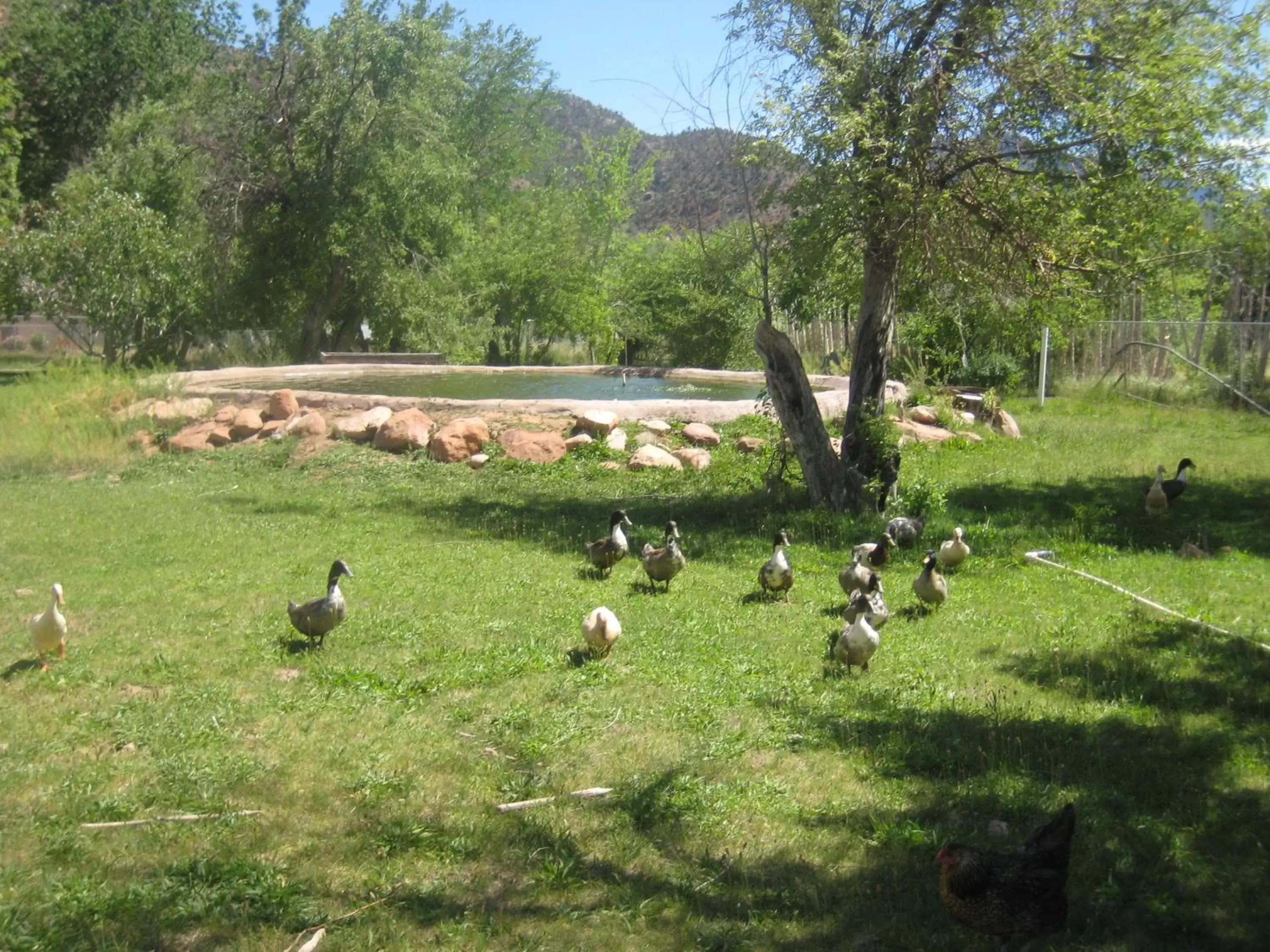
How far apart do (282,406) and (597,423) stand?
4939 mm

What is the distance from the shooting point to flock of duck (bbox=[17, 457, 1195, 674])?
24.5 ft

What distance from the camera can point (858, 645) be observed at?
7.41 meters

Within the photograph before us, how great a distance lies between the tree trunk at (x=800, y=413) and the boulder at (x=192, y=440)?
8651mm

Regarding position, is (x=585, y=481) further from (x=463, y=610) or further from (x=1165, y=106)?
(x=1165, y=106)

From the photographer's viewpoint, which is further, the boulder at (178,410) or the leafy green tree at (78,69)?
the leafy green tree at (78,69)

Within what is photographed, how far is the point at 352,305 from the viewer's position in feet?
98.6

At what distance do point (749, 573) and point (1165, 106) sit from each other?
6.08m

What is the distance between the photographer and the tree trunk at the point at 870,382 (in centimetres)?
1262

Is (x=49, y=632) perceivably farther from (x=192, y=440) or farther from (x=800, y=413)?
(x=192, y=440)

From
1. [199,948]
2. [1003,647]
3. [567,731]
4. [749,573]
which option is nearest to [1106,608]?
[1003,647]

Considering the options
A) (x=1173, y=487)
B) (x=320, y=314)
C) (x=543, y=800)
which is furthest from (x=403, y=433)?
(x=320, y=314)

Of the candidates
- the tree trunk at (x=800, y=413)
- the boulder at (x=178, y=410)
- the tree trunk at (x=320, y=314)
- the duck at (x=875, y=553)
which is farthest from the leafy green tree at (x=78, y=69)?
the duck at (x=875, y=553)

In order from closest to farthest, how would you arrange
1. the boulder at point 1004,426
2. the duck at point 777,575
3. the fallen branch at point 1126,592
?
the fallen branch at point 1126,592, the duck at point 777,575, the boulder at point 1004,426

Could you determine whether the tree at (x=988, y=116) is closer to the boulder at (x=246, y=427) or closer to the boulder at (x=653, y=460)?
the boulder at (x=653, y=460)
